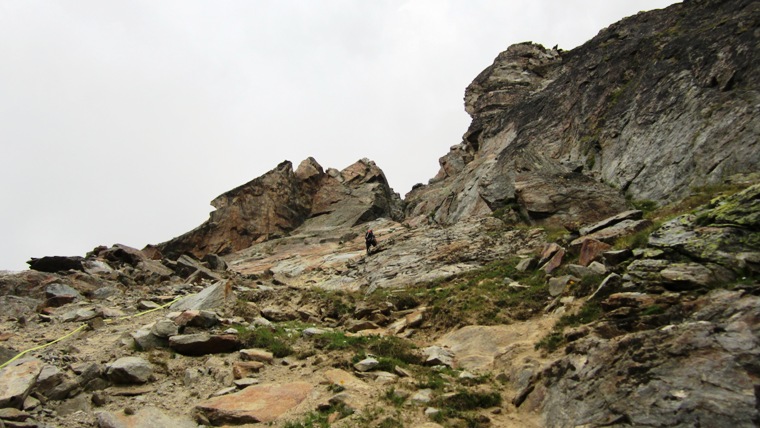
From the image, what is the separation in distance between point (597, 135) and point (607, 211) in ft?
39.6

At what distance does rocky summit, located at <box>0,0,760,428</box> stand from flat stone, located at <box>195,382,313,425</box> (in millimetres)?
43

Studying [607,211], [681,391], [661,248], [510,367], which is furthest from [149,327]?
[607,211]

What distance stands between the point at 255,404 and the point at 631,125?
100 feet

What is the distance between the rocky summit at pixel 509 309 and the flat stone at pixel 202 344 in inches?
2.1

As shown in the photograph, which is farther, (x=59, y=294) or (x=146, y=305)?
(x=59, y=294)

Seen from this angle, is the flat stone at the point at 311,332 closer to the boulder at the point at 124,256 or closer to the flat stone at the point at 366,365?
the flat stone at the point at 366,365

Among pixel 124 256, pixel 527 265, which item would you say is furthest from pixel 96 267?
pixel 527 265

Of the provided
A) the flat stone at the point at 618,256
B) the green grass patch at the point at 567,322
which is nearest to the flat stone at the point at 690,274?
the green grass patch at the point at 567,322

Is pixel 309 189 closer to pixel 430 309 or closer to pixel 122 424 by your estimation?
pixel 430 309

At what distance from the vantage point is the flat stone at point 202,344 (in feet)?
44.2

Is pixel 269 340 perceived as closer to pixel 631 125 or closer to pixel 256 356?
pixel 256 356

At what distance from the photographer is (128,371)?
11547 mm

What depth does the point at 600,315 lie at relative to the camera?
11.9 m

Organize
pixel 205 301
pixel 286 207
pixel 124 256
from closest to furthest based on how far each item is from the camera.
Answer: pixel 205 301 < pixel 124 256 < pixel 286 207
